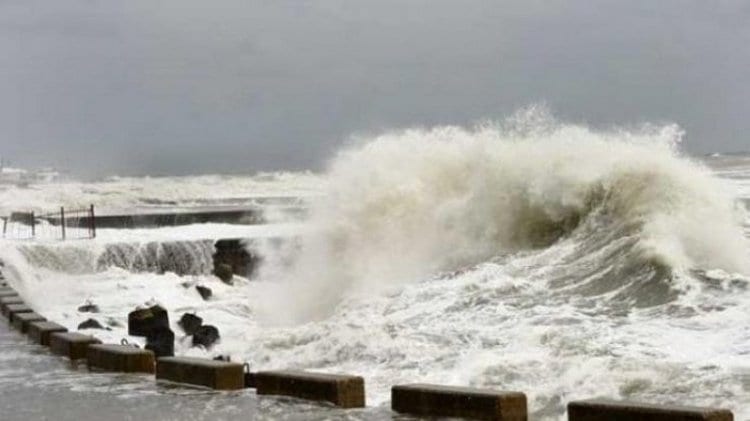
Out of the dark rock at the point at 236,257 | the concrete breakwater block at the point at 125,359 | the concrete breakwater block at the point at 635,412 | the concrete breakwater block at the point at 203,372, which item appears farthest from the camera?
the dark rock at the point at 236,257

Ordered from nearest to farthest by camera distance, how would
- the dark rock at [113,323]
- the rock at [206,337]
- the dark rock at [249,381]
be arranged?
the dark rock at [249,381] < the rock at [206,337] < the dark rock at [113,323]

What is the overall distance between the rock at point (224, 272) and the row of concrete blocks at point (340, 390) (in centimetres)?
1540

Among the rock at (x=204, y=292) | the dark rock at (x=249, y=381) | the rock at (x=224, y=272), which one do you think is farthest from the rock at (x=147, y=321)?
the rock at (x=224, y=272)

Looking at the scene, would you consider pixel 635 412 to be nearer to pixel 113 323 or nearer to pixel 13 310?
pixel 13 310

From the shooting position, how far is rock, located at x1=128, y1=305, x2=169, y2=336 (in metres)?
14.6

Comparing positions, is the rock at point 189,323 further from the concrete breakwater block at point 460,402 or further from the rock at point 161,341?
the concrete breakwater block at point 460,402

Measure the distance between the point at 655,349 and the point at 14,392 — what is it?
19.4ft

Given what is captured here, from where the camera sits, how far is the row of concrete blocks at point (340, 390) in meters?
6.30

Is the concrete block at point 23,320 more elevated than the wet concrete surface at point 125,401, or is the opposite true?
the concrete block at point 23,320

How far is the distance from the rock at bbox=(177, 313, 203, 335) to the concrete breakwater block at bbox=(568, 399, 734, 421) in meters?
11.3

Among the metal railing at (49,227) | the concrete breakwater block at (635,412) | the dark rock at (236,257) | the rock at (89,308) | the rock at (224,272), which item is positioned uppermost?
the metal railing at (49,227)

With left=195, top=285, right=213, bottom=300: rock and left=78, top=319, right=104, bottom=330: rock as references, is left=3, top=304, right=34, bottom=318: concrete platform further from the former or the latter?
left=195, top=285, right=213, bottom=300: rock

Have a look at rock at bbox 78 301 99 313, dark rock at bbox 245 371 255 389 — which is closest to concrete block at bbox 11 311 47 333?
dark rock at bbox 245 371 255 389

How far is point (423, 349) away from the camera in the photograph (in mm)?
12617
